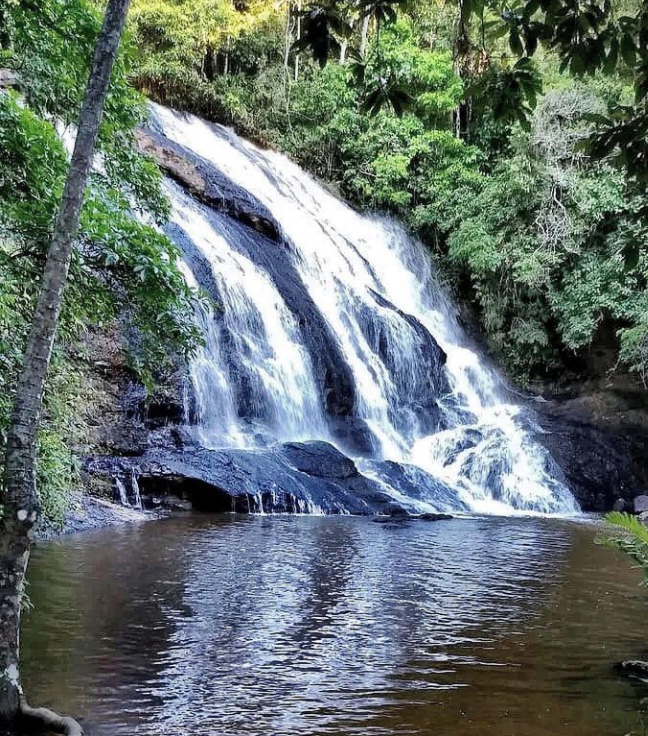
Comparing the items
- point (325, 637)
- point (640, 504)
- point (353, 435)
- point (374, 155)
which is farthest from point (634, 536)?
point (374, 155)

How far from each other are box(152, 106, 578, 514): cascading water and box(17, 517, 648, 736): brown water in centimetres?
530

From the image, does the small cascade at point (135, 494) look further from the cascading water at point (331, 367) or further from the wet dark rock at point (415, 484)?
the wet dark rock at point (415, 484)

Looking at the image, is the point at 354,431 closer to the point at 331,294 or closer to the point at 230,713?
the point at 331,294

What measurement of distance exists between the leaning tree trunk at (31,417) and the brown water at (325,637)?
0.61 metres

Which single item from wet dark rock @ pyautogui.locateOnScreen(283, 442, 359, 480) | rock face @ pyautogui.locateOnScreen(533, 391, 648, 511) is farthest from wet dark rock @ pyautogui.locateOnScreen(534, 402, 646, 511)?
wet dark rock @ pyautogui.locateOnScreen(283, 442, 359, 480)

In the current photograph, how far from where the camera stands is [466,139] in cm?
2638

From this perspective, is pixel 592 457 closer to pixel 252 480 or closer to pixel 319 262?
pixel 319 262

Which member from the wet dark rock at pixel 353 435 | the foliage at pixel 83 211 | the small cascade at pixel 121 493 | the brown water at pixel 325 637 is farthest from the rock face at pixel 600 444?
the foliage at pixel 83 211

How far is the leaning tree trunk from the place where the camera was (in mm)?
3633

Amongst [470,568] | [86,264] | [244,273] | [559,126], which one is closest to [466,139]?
[559,126]

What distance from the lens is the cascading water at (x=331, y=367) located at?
14.8 m

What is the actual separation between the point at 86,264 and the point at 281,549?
15.7 ft

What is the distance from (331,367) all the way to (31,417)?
12.8 metres

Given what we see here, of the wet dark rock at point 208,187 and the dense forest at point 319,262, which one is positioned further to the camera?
the wet dark rock at point 208,187
